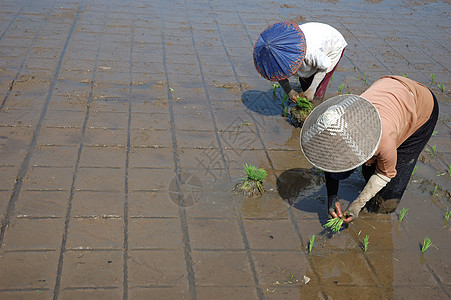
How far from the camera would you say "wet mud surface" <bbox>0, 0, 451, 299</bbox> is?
12.1 ft

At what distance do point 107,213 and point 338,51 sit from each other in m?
2.88

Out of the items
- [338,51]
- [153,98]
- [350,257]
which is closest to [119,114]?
[153,98]

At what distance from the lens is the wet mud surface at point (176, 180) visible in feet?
12.1

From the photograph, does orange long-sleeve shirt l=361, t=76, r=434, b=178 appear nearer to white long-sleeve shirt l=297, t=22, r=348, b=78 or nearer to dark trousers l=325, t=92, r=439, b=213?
dark trousers l=325, t=92, r=439, b=213

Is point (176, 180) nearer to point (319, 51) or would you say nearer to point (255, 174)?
point (255, 174)

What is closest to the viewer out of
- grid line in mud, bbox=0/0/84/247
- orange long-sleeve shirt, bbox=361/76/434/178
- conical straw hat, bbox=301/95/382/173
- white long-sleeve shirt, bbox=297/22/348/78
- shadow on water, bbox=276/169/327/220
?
conical straw hat, bbox=301/95/382/173

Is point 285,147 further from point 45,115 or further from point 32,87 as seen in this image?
point 32,87

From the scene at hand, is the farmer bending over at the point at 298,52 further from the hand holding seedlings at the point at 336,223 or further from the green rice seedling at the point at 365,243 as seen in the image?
the green rice seedling at the point at 365,243

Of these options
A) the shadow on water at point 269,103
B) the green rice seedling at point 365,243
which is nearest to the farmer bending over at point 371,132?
the green rice seedling at point 365,243

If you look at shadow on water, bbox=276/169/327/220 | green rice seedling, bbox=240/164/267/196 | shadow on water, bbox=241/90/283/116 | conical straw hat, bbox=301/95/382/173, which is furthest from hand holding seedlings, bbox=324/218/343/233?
shadow on water, bbox=241/90/283/116

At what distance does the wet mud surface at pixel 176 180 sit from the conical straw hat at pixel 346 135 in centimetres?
99

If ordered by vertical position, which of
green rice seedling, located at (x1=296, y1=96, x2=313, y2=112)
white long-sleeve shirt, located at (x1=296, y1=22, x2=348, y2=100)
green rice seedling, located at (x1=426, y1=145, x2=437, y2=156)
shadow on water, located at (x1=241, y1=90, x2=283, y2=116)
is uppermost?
white long-sleeve shirt, located at (x1=296, y1=22, x2=348, y2=100)

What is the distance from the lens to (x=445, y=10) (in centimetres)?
1034

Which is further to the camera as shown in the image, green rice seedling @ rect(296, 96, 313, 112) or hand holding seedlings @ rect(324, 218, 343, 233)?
green rice seedling @ rect(296, 96, 313, 112)
